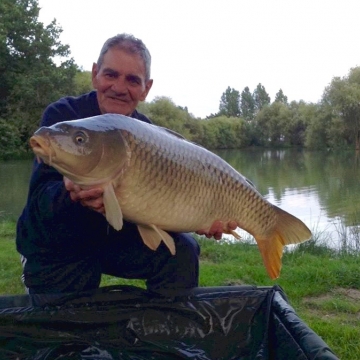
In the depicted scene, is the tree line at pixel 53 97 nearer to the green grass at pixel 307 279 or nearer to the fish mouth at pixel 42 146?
the green grass at pixel 307 279

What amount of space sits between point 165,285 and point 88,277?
26 cm

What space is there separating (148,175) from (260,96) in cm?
5884

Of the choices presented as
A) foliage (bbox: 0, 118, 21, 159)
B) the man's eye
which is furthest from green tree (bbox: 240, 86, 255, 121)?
the man's eye

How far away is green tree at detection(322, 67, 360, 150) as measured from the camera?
78.4 ft

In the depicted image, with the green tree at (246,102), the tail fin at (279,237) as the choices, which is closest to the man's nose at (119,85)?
the tail fin at (279,237)

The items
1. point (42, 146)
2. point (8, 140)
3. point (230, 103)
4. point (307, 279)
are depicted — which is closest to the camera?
point (42, 146)

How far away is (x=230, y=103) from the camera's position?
5809 centimetres

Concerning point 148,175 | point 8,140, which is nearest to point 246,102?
point 8,140

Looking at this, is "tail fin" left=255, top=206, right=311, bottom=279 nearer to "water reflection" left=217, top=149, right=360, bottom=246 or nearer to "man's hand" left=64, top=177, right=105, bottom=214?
"man's hand" left=64, top=177, right=105, bottom=214

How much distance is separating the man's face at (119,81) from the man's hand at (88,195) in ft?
1.71

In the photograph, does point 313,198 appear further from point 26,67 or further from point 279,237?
point 26,67

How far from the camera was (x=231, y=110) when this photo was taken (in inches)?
2260

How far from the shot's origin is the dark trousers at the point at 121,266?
1718 mm

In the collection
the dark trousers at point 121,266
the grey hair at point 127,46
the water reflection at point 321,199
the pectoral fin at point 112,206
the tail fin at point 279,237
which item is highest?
the grey hair at point 127,46
